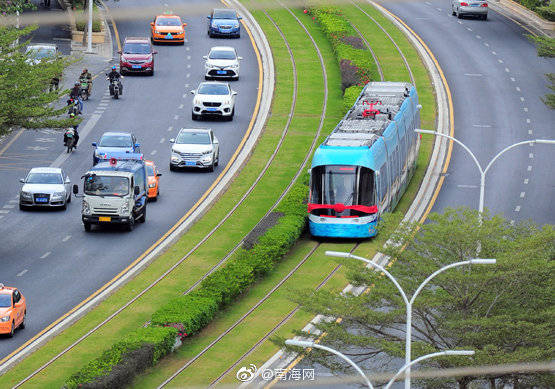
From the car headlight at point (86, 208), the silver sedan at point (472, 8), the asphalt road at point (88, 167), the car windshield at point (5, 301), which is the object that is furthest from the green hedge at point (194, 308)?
the silver sedan at point (472, 8)

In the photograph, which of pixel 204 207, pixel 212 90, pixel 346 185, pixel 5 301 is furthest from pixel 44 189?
pixel 212 90

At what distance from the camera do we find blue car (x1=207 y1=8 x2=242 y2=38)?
88688 mm

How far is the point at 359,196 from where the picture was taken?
48.8 metres

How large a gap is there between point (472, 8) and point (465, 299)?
6499 cm

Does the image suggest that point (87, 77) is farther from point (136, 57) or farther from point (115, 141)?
point (115, 141)

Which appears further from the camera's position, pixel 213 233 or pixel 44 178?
pixel 44 178

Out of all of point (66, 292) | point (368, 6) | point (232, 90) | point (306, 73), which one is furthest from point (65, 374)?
point (368, 6)

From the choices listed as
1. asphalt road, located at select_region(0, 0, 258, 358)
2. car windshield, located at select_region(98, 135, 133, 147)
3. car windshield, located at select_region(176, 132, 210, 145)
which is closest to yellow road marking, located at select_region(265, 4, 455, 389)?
asphalt road, located at select_region(0, 0, 258, 358)

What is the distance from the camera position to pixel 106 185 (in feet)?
170

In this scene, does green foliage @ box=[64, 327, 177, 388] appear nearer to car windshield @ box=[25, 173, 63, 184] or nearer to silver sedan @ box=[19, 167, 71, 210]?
silver sedan @ box=[19, 167, 71, 210]

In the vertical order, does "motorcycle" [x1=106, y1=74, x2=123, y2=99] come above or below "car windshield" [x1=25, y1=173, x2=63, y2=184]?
below

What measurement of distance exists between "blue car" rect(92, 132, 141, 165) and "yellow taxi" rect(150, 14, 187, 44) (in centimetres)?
2639

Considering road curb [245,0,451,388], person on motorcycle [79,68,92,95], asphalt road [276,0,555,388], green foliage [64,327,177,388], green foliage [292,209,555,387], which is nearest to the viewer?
green foliage [292,209,555,387]

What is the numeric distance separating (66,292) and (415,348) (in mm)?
16099
